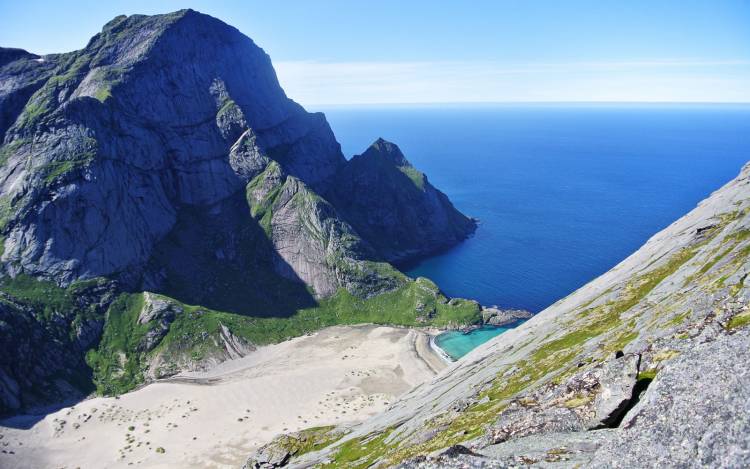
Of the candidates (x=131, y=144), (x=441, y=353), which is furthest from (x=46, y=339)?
(x=441, y=353)

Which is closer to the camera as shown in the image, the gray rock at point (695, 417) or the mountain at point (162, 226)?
the gray rock at point (695, 417)

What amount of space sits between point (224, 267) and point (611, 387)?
135 meters

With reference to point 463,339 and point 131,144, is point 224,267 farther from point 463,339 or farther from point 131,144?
point 463,339

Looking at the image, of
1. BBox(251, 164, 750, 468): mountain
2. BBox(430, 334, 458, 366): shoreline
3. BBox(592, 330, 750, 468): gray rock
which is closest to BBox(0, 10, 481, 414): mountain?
BBox(430, 334, 458, 366): shoreline

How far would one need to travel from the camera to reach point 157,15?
175 meters

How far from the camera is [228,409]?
94312 mm

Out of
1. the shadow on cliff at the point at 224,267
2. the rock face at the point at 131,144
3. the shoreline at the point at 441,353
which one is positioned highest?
the rock face at the point at 131,144

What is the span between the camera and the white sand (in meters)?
82.3

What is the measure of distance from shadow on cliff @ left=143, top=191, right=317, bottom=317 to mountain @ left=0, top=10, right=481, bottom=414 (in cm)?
52

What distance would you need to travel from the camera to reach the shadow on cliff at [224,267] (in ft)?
441

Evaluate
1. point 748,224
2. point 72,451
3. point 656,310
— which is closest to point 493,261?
point 748,224

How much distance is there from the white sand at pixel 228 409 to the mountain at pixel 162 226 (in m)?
8.71

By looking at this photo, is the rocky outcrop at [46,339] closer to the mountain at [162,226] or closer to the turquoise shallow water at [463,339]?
the mountain at [162,226]

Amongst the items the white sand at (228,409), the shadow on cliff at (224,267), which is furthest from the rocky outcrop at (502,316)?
the shadow on cliff at (224,267)
